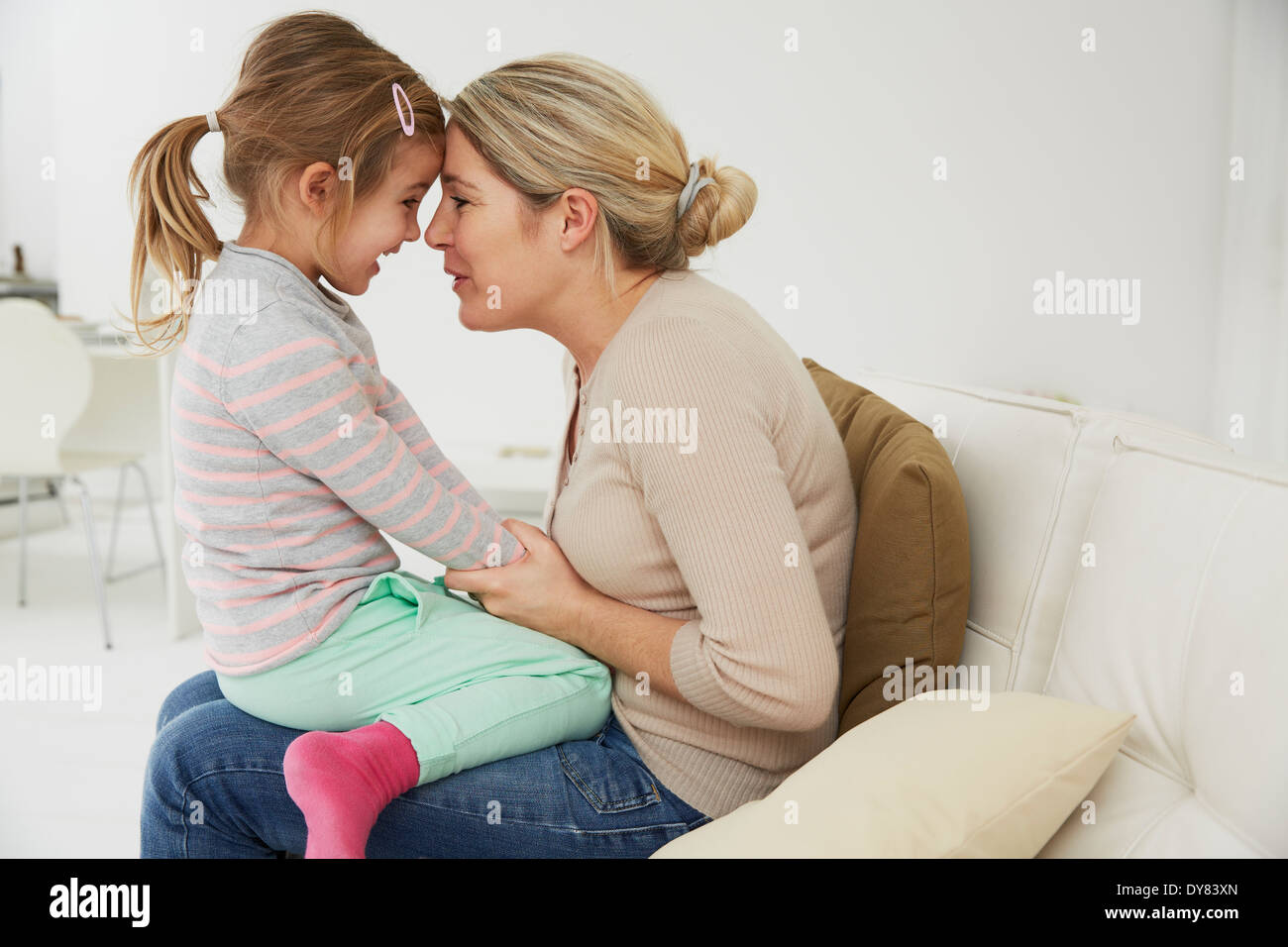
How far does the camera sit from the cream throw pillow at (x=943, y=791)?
0.76 m

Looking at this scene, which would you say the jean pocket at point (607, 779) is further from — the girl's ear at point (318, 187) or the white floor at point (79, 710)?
the white floor at point (79, 710)

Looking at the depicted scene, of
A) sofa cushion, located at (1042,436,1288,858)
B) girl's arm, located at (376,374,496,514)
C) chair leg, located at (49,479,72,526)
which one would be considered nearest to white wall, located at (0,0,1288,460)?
chair leg, located at (49,479,72,526)

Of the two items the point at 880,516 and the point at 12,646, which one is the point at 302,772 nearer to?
the point at 880,516

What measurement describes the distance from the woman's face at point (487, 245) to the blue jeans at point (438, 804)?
50 cm

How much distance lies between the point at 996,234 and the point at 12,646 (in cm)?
358

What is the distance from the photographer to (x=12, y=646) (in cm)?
289

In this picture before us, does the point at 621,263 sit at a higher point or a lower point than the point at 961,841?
higher

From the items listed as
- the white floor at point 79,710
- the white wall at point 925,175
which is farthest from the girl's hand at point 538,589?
the white wall at point 925,175

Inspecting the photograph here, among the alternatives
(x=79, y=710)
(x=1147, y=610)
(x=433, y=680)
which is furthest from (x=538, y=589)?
(x=79, y=710)

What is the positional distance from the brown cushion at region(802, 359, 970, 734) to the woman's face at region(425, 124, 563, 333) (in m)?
0.45

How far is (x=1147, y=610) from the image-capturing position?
836 mm

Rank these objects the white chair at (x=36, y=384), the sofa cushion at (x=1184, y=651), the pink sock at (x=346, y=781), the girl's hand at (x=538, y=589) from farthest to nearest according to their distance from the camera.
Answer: the white chair at (x=36, y=384) < the girl's hand at (x=538, y=589) < the pink sock at (x=346, y=781) < the sofa cushion at (x=1184, y=651)
